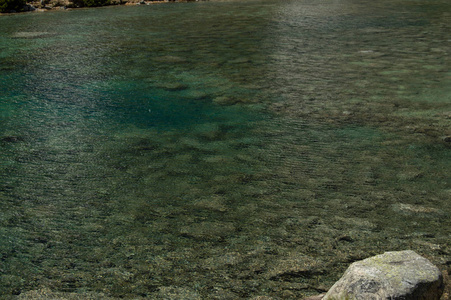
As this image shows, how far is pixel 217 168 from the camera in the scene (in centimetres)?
398

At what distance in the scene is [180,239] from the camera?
9.64 ft

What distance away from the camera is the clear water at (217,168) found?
266 centimetres

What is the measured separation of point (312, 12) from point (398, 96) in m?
10.2

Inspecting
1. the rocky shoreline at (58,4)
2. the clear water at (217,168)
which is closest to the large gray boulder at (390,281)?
the clear water at (217,168)

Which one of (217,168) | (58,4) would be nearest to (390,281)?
(217,168)

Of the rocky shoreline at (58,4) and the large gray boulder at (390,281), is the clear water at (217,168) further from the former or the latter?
the rocky shoreline at (58,4)

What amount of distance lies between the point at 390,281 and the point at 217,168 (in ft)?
7.25

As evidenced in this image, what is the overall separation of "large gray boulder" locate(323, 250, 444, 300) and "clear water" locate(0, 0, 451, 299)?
17.0 inches

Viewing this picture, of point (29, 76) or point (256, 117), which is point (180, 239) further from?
point (29, 76)

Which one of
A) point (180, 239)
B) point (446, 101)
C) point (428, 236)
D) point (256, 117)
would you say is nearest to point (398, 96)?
point (446, 101)

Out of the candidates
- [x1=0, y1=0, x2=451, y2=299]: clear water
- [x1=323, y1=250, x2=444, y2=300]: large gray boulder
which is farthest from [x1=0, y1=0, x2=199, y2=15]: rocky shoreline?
[x1=323, y1=250, x2=444, y2=300]: large gray boulder

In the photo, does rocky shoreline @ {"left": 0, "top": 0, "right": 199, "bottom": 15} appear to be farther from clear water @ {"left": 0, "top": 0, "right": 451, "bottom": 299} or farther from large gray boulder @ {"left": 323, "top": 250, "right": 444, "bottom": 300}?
large gray boulder @ {"left": 323, "top": 250, "right": 444, "bottom": 300}

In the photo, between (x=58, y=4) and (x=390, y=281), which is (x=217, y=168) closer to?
(x=390, y=281)

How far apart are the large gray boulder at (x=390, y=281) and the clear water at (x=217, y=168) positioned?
43 cm
